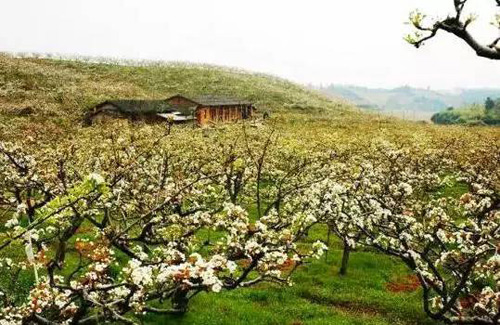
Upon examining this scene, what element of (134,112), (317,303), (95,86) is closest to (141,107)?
(134,112)

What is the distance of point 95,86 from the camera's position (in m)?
144

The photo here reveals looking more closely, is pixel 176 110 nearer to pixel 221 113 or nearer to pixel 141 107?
pixel 141 107

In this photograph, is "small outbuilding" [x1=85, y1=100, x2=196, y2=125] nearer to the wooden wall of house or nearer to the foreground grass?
the wooden wall of house

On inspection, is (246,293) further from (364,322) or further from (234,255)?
(234,255)

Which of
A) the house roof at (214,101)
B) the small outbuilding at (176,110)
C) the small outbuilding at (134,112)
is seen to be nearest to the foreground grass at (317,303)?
the small outbuilding at (176,110)

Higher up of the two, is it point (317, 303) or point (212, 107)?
point (212, 107)

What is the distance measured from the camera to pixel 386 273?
31375mm

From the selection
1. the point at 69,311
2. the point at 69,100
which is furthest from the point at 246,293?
the point at 69,100

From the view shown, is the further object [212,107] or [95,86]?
[95,86]

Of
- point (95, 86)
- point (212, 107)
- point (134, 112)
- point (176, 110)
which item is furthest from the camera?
point (95, 86)

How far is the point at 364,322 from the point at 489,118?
166 metres

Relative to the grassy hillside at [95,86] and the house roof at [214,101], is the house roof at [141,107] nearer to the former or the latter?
the house roof at [214,101]

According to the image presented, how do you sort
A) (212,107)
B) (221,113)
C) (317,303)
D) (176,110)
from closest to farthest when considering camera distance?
(317,303), (176,110), (212,107), (221,113)

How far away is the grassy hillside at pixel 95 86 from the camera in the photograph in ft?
374
